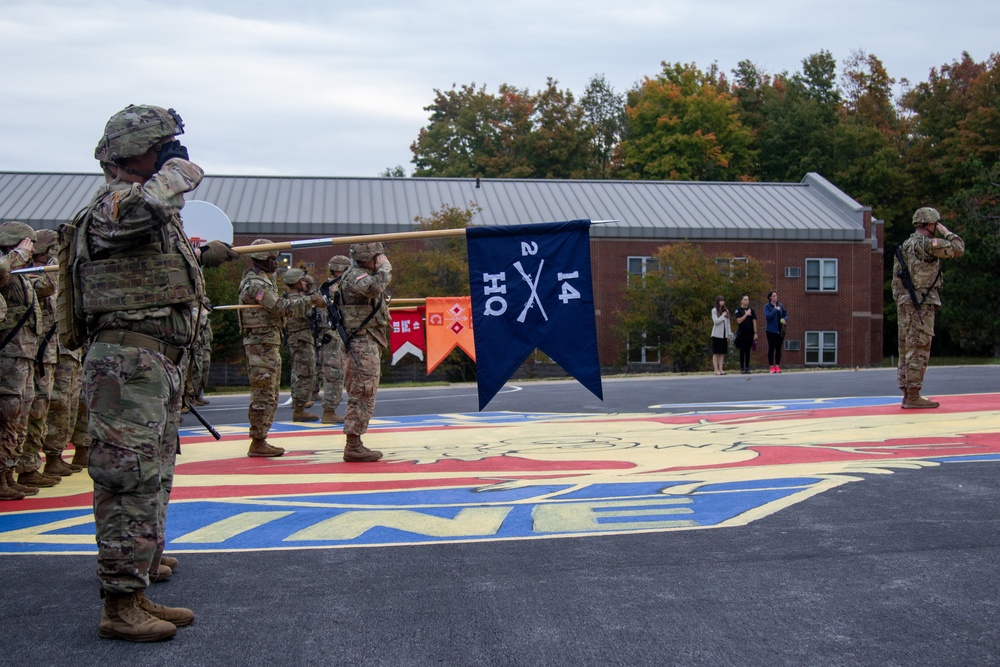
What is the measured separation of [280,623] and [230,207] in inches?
1632

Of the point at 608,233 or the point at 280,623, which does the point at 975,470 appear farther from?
the point at 608,233

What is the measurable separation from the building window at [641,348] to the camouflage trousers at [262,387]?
31154 millimetres

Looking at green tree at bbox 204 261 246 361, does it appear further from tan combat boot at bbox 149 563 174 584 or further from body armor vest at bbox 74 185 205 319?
body armor vest at bbox 74 185 205 319

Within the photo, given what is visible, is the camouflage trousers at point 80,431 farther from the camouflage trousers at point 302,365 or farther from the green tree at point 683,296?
the green tree at point 683,296

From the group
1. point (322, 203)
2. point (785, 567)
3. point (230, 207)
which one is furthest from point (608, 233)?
point (785, 567)

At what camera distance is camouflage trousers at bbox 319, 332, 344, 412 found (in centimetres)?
1473

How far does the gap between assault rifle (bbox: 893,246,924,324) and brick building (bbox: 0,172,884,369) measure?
97.4 ft

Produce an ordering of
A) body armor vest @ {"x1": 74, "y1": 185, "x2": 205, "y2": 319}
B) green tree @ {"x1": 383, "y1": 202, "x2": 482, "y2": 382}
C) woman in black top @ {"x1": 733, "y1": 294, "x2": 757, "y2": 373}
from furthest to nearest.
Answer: green tree @ {"x1": 383, "y1": 202, "x2": 482, "y2": 382}, woman in black top @ {"x1": 733, "y1": 294, "x2": 757, "y2": 373}, body armor vest @ {"x1": 74, "y1": 185, "x2": 205, "y2": 319}

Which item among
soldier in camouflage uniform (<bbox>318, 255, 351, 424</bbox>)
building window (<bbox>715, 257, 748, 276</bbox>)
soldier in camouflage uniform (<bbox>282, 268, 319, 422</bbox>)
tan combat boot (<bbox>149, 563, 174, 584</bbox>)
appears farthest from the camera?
building window (<bbox>715, 257, 748, 276</bbox>)

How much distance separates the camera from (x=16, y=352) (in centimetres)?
789

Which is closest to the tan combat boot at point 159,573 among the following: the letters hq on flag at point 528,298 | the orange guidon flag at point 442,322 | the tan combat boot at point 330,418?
the letters hq on flag at point 528,298

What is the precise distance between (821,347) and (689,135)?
1908 cm

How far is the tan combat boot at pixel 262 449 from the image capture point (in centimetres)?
1043

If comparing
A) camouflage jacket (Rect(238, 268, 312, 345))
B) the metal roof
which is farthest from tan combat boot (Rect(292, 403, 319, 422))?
the metal roof
